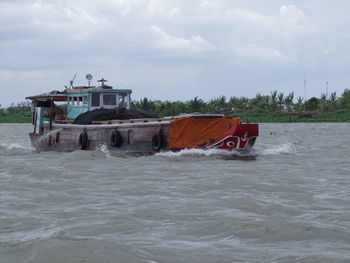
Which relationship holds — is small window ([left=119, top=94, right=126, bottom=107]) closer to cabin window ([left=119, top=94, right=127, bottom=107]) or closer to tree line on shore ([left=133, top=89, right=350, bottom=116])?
cabin window ([left=119, top=94, right=127, bottom=107])

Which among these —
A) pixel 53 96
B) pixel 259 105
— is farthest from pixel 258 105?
pixel 53 96

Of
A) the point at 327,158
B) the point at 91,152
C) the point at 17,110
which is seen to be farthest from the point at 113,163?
the point at 17,110

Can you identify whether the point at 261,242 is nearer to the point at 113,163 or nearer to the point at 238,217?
the point at 238,217

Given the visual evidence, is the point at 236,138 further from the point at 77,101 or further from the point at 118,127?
the point at 77,101

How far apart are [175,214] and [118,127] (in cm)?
1040

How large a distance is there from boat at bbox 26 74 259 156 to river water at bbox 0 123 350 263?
2429 mm

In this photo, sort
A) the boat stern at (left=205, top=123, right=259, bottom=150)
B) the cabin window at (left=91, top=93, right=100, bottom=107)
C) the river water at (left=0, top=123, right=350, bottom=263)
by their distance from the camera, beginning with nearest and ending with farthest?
the river water at (left=0, top=123, right=350, bottom=263), the boat stern at (left=205, top=123, right=259, bottom=150), the cabin window at (left=91, top=93, right=100, bottom=107)

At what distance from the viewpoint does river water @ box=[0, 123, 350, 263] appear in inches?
238

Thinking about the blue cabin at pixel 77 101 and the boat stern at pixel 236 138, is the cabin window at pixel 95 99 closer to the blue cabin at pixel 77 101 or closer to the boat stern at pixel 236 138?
the blue cabin at pixel 77 101

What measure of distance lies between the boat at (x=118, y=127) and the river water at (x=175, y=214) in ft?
7.97

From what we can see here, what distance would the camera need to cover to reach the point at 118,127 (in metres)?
18.3

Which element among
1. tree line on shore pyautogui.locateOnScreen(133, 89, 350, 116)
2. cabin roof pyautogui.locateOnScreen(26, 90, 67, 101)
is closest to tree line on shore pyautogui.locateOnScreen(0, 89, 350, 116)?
tree line on shore pyautogui.locateOnScreen(133, 89, 350, 116)

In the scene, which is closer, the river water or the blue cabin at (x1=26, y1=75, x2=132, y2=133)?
the river water

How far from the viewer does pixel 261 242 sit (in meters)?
6.57
